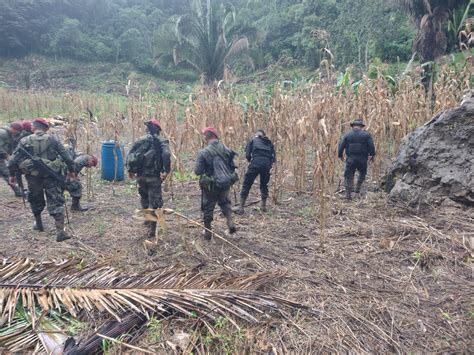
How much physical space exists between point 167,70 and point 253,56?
1373cm

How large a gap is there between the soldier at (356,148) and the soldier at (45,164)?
4.40 metres

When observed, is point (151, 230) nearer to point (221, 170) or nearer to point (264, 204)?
point (221, 170)

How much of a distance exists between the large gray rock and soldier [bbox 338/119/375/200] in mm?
596

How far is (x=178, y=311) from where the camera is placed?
11.2 ft

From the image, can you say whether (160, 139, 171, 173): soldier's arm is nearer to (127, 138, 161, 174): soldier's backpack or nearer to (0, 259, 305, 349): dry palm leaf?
(127, 138, 161, 174): soldier's backpack

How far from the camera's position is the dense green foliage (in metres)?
21.1

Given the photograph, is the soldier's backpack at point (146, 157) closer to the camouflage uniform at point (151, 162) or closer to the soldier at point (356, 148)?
the camouflage uniform at point (151, 162)

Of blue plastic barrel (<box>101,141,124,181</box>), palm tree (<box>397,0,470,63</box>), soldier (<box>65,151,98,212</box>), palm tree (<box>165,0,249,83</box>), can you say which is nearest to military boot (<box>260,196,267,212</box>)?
soldier (<box>65,151,98,212</box>)

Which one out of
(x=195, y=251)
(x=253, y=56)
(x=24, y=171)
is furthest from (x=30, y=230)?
(x=253, y=56)

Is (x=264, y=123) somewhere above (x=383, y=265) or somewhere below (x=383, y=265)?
above

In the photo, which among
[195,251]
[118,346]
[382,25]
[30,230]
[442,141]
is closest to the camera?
[118,346]

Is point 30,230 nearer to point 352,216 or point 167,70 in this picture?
point 352,216

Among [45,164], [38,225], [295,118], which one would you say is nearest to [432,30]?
[295,118]

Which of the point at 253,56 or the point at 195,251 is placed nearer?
the point at 195,251
